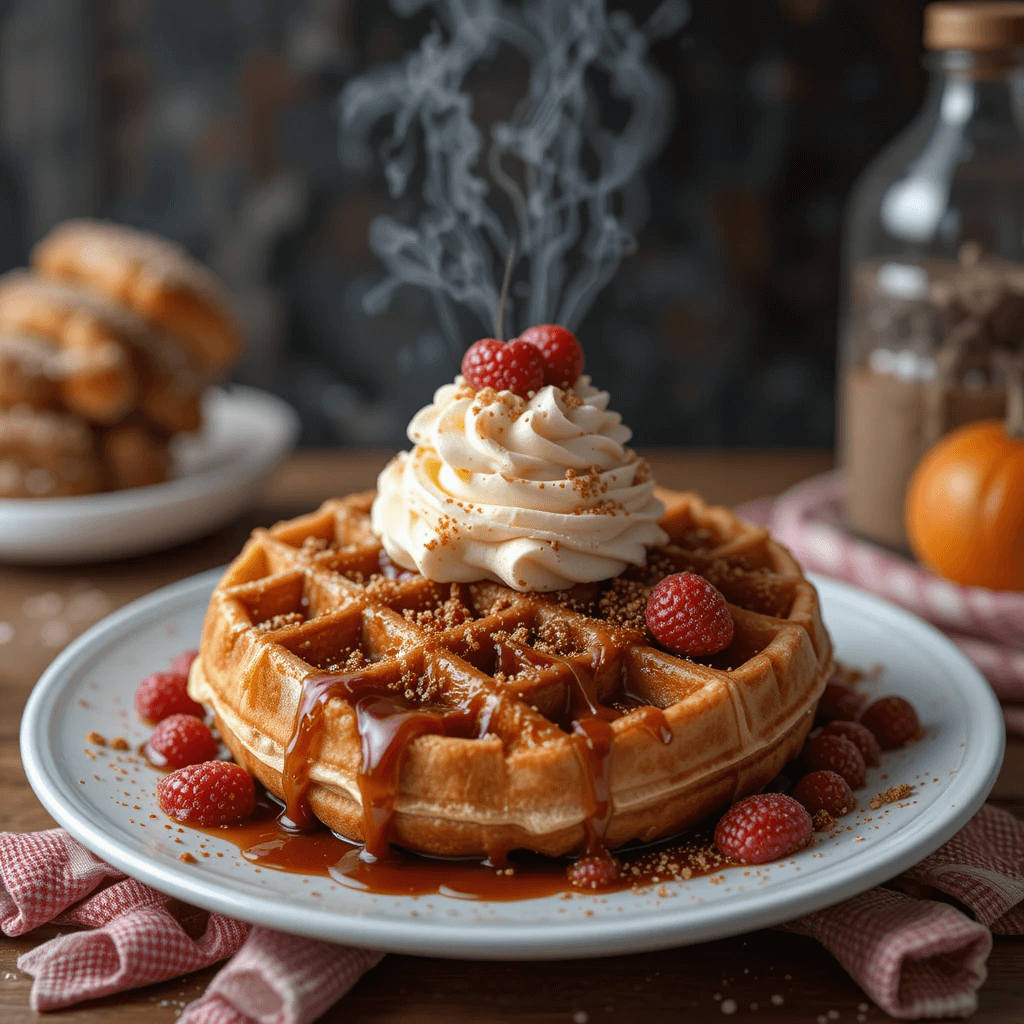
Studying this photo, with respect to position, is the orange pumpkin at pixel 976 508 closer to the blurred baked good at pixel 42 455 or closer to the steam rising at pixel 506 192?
the steam rising at pixel 506 192

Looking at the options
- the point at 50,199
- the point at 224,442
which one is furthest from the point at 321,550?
the point at 50,199

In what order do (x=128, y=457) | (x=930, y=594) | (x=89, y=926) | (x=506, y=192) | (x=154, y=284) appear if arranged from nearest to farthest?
(x=89, y=926) → (x=506, y=192) → (x=930, y=594) → (x=128, y=457) → (x=154, y=284)

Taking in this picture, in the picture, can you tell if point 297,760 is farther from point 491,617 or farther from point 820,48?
point 820,48

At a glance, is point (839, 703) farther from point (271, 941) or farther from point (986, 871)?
point (271, 941)

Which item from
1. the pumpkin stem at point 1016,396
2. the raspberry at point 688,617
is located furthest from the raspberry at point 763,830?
the pumpkin stem at point 1016,396

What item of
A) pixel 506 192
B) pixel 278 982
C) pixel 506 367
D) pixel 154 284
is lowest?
pixel 278 982

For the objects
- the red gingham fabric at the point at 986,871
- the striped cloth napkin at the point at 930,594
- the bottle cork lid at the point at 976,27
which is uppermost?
the bottle cork lid at the point at 976,27

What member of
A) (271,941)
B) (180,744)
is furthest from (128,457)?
(271,941)
